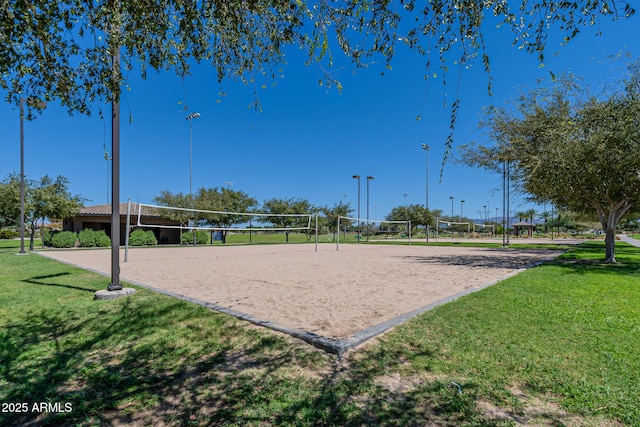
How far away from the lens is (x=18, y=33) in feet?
9.89

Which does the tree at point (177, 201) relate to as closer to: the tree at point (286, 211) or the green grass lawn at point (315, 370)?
the tree at point (286, 211)

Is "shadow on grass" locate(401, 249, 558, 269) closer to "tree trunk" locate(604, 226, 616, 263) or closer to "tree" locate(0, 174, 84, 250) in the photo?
"tree trunk" locate(604, 226, 616, 263)

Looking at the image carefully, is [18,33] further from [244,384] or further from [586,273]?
[586,273]

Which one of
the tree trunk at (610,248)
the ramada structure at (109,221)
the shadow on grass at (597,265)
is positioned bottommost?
the shadow on grass at (597,265)

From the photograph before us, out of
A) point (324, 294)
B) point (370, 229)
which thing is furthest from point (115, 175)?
point (370, 229)

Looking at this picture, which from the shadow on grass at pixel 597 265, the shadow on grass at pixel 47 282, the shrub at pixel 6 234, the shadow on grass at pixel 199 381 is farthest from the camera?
the shrub at pixel 6 234

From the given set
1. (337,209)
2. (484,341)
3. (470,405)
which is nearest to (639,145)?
(484,341)

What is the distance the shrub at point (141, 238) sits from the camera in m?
23.1

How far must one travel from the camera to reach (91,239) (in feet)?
70.3

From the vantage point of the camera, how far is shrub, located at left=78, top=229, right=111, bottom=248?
2123 centimetres

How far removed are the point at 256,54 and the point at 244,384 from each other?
12.1ft

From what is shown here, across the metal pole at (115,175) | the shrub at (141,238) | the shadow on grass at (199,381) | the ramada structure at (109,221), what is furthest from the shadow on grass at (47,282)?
the ramada structure at (109,221)

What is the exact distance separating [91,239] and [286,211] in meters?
17.8

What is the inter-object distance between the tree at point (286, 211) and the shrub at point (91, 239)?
15.4 metres
